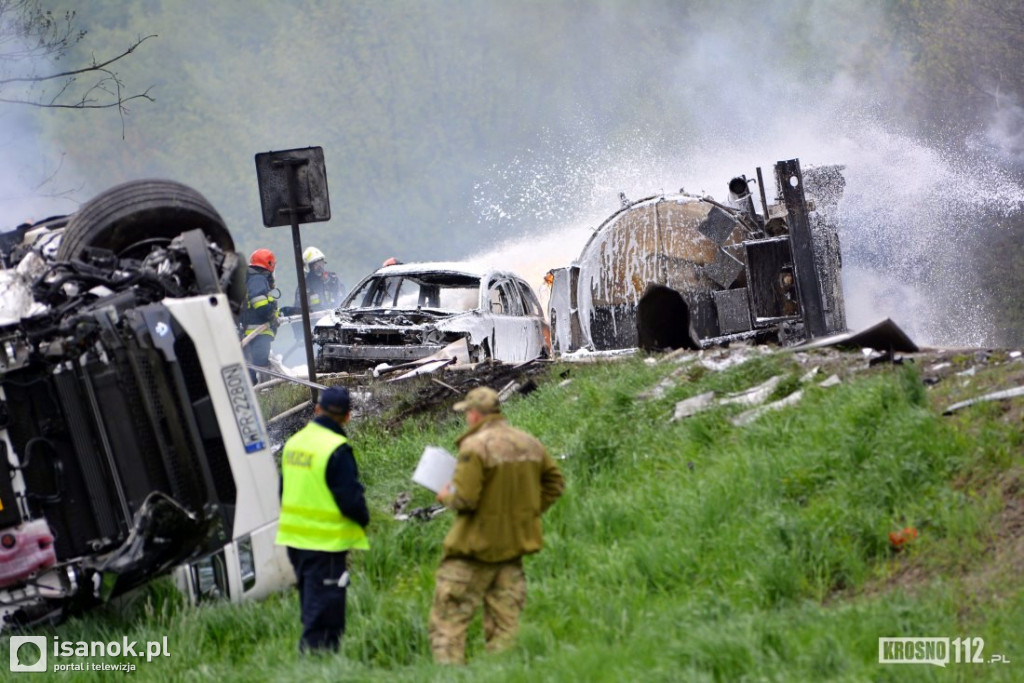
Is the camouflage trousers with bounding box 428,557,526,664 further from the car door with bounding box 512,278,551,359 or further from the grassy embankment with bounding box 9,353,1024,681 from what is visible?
the car door with bounding box 512,278,551,359

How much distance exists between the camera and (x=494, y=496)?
21.3 ft

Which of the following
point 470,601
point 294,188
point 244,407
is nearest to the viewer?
point 470,601

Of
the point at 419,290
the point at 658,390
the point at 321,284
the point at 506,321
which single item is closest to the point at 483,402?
the point at 658,390

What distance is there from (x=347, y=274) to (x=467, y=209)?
17.0 ft

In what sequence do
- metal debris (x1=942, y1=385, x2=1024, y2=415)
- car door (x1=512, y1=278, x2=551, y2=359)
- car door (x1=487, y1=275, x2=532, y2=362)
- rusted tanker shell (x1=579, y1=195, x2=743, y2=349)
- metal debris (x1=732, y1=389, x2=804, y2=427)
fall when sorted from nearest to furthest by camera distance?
metal debris (x1=942, y1=385, x2=1024, y2=415) < metal debris (x1=732, y1=389, x2=804, y2=427) < rusted tanker shell (x1=579, y1=195, x2=743, y2=349) < car door (x1=487, y1=275, x2=532, y2=362) < car door (x1=512, y1=278, x2=551, y2=359)

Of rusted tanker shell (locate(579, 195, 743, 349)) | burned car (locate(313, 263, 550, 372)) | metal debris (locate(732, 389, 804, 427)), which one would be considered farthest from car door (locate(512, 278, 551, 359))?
metal debris (locate(732, 389, 804, 427))

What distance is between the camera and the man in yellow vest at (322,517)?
6789 mm

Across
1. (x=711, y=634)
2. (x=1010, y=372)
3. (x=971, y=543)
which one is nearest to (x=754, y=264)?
(x=1010, y=372)

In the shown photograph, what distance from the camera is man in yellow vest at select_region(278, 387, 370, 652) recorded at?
6789mm

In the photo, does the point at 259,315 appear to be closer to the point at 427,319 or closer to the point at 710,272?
the point at 427,319

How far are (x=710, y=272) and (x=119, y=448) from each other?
8642 mm

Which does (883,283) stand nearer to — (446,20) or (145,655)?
(145,655)

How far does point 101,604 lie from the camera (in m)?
8.22

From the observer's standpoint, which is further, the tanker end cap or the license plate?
the tanker end cap
